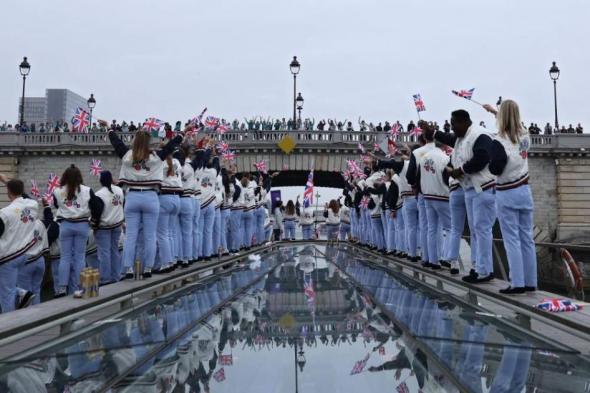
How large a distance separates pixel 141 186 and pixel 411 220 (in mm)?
5577

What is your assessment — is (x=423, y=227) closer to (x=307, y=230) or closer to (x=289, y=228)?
(x=289, y=228)

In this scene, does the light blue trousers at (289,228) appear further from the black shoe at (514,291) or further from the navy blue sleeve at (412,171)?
the black shoe at (514,291)

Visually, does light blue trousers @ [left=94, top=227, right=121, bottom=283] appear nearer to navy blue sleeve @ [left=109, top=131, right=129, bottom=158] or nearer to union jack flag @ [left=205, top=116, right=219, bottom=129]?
navy blue sleeve @ [left=109, top=131, right=129, bottom=158]

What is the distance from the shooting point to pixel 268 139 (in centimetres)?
3822

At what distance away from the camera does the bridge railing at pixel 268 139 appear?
37.8 metres

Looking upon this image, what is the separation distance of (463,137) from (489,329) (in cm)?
353

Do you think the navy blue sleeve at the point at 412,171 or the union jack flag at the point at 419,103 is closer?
the navy blue sleeve at the point at 412,171

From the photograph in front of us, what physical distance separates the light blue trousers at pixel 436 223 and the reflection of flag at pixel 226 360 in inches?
245

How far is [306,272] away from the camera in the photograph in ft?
32.0

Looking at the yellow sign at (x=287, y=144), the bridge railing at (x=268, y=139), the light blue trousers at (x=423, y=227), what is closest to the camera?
the light blue trousers at (x=423, y=227)

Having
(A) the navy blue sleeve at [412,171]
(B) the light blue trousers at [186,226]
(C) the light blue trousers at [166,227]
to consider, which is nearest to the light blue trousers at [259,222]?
(B) the light blue trousers at [186,226]

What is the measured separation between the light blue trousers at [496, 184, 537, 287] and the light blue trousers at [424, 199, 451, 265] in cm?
296

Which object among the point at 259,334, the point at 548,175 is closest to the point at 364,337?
the point at 259,334

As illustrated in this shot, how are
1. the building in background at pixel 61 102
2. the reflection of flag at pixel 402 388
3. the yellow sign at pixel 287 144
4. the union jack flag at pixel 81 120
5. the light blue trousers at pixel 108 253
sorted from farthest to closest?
the building in background at pixel 61 102, the yellow sign at pixel 287 144, the union jack flag at pixel 81 120, the light blue trousers at pixel 108 253, the reflection of flag at pixel 402 388
